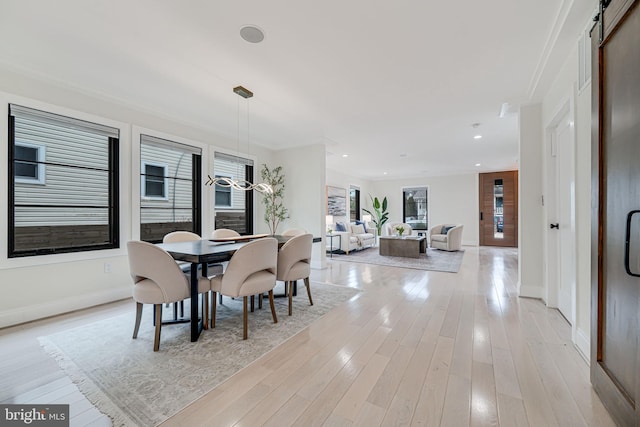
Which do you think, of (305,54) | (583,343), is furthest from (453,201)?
(305,54)

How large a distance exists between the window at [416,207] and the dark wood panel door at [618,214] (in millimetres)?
8298

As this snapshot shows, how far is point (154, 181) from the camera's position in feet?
12.2

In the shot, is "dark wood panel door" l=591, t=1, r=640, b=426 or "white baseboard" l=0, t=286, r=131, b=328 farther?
"white baseboard" l=0, t=286, r=131, b=328

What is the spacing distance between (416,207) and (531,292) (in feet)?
21.8

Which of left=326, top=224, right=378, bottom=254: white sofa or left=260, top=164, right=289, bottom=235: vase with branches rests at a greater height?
left=260, top=164, right=289, bottom=235: vase with branches

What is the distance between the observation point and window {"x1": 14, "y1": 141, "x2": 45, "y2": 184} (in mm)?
2602

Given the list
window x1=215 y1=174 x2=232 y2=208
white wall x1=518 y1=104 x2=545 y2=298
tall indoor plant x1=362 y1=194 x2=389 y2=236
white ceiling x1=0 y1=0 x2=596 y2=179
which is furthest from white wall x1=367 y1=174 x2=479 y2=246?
window x1=215 y1=174 x2=232 y2=208

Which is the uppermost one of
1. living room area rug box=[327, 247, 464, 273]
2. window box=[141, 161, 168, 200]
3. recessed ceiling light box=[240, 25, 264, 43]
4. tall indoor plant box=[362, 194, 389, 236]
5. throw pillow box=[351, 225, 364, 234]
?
recessed ceiling light box=[240, 25, 264, 43]

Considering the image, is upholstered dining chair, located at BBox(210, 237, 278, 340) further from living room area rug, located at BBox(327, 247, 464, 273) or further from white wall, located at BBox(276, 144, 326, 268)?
living room area rug, located at BBox(327, 247, 464, 273)

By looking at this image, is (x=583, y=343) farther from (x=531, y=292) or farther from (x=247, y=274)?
(x=247, y=274)

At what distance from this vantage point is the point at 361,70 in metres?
2.59

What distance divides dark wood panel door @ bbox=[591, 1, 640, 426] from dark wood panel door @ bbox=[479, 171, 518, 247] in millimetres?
7888

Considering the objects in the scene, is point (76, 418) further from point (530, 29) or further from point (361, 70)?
point (530, 29)

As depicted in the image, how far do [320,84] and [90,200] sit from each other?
10.2ft
